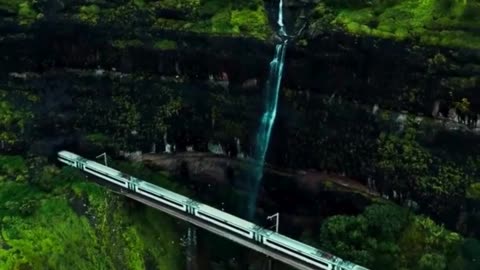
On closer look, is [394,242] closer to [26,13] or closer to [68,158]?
[68,158]

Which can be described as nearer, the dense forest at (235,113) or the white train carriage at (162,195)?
the dense forest at (235,113)

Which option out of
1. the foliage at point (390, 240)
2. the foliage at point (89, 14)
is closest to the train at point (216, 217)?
the foliage at point (390, 240)

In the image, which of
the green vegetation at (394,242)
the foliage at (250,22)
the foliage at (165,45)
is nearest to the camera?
the green vegetation at (394,242)

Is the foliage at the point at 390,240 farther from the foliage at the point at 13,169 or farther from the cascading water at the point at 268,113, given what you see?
the foliage at the point at 13,169

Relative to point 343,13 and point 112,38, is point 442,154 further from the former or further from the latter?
point 112,38

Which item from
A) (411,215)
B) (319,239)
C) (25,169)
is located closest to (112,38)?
(25,169)

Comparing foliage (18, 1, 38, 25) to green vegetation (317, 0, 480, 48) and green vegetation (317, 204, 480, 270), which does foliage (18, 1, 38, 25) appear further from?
green vegetation (317, 204, 480, 270)

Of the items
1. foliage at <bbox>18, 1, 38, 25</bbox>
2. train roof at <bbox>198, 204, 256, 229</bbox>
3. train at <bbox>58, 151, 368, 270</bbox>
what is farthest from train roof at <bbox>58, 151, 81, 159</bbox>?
foliage at <bbox>18, 1, 38, 25</bbox>
